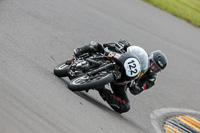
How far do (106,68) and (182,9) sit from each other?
11.0 metres

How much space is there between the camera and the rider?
6.98m

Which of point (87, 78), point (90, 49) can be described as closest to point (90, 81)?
point (87, 78)

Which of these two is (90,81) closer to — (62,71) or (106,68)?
(106,68)

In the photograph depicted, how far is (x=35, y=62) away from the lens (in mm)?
7516

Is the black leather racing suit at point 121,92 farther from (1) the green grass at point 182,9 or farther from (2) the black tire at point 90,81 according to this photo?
(1) the green grass at point 182,9

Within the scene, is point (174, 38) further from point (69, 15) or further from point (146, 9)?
point (69, 15)

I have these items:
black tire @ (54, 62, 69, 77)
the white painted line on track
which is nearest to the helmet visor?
the white painted line on track

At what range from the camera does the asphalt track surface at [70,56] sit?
4984mm

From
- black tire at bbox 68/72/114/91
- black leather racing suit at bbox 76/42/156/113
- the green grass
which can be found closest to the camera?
black tire at bbox 68/72/114/91

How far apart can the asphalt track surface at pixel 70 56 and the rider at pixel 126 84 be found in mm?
199

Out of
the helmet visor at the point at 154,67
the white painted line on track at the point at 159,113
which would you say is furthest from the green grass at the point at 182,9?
the helmet visor at the point at 154,67

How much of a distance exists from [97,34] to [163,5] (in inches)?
233

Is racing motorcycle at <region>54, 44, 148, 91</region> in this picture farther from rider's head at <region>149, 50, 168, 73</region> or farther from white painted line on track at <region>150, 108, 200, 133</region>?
white painted line on track at <region>150, 108, 200, 133</region>

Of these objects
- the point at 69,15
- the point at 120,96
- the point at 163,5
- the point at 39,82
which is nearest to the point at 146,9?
the point at 163,5
